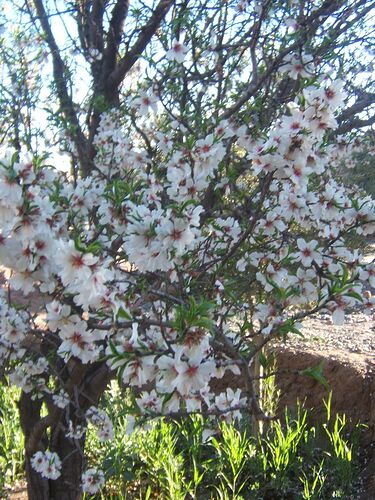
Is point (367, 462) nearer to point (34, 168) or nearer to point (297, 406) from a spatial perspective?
point (297, 406)

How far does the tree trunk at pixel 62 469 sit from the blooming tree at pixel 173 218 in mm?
10

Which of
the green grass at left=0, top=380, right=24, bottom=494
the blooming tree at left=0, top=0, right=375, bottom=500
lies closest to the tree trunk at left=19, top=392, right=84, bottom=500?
the blooming tree at left=0, top=0, right=375, bottom=500

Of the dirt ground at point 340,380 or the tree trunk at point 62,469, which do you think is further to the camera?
the dirt ground at point 340,380

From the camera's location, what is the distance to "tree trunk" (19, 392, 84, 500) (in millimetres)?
2967

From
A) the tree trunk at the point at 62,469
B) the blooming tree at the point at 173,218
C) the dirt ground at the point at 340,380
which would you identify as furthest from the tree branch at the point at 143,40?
the dirt ground at the point at 340,380

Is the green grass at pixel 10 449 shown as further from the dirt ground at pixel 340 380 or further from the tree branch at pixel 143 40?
the tree branch at pixel 143 40

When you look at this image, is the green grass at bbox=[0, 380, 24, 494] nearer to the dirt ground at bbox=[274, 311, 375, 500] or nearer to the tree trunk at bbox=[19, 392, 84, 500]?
the tree trunk at bbox=[19, 392, 84, 500]

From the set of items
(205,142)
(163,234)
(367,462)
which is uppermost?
(205,142)

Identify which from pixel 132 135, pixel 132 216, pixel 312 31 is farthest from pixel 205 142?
pixel 132 135

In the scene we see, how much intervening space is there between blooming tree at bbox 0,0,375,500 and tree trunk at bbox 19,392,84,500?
0.4 inches

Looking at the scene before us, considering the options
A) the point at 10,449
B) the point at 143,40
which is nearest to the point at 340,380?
the point at 10,449

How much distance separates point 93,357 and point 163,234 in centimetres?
54

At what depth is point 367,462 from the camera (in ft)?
13.3

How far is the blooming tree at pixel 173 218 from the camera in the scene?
4.32ft
